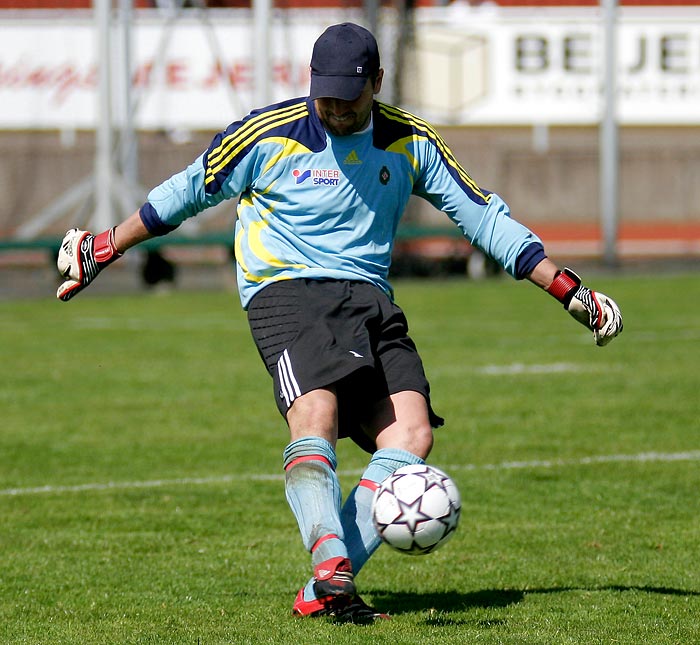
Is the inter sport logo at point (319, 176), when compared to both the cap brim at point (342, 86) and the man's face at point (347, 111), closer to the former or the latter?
the man's face at point (347, 111)

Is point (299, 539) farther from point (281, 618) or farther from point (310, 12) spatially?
point (310, 12)

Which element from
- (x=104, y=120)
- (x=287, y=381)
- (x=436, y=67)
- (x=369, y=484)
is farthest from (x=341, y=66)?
(x=436, y=67)

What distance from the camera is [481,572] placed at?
18.1 ft

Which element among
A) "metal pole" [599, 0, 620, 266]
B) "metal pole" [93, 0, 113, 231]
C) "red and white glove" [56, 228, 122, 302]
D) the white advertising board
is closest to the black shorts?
"red and white glove" [56, 228, 122, 302]

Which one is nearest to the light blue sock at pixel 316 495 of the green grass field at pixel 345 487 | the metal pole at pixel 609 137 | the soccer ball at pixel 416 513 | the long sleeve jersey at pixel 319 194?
the soccer ball at pixel 416 513

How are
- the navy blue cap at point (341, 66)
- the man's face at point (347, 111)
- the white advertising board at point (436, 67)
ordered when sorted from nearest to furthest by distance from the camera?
the navy blue cap at point (341, 66)
the man's face at point (347, 111)
the white advertising board at point (436, 67)

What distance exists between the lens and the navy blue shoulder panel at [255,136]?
4891 millimetres

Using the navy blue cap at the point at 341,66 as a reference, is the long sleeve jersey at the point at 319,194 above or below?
below

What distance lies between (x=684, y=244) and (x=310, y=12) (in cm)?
999

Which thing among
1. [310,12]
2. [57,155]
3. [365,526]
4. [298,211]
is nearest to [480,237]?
[298,211]

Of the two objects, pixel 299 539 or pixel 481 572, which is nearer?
pixel 481 572

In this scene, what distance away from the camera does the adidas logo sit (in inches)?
194

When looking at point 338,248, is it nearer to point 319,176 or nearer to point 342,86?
point 319,176

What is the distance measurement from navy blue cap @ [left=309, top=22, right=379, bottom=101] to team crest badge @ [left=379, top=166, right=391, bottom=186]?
0.35m
